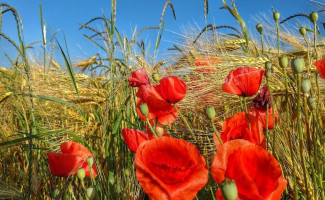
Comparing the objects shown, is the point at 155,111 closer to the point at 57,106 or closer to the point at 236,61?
the point at 236,61

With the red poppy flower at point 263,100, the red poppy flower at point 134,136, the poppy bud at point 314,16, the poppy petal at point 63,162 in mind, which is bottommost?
the poppy petal at point 63,162

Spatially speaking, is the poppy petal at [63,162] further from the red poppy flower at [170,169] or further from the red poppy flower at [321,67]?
the red poppy flower at [321,67]

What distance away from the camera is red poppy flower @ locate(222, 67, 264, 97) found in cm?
70

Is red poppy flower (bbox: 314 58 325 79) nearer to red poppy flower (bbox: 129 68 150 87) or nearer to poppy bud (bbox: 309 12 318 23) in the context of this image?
poppy bud (bbox: 309 12 318 23)

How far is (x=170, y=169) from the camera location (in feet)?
1.60

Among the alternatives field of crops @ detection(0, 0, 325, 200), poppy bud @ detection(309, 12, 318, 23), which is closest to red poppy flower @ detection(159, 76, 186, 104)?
field of crops @ detection(0, 0, 325, 200)

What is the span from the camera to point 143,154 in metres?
0.48

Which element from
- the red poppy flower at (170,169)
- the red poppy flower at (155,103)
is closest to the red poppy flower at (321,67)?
the red poppy flower at (155,103)

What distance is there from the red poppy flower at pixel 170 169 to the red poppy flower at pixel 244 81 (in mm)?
253

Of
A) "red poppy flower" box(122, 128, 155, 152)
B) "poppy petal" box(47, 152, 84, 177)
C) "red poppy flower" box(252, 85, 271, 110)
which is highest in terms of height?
"red poppy flower" box(252, 85, 271, 110)

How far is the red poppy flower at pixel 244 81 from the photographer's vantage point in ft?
2.30

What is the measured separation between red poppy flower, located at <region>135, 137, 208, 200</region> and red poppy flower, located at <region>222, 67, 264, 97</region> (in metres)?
0.25

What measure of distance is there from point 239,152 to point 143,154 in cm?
13

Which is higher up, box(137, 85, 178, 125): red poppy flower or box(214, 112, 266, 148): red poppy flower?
box(137, 85, 178, 125): red poppy flower
